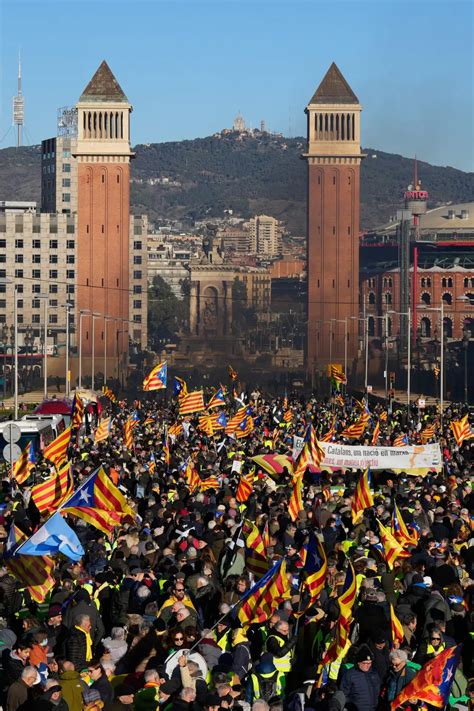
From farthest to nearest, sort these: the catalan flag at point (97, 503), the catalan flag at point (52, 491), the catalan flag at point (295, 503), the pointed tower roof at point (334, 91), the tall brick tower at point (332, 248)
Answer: the pointed tower roof at point (334, 91), the tall brick tower at point (332, 248), the catalan flag at point (52, 491), the catalan flag at point (295, 503), the catalan flag at point (97, 503)

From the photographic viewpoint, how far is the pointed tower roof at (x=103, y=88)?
157125mm

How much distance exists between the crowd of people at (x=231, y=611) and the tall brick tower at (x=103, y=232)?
120 meters

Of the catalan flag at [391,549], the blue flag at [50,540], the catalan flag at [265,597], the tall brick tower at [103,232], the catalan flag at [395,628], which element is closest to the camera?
the catalan flag at [265,597]

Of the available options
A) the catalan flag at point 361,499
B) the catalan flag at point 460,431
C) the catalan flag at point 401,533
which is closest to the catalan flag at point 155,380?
the catalan flag at point 460,431

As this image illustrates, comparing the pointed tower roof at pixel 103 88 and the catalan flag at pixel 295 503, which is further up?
the pointed tower roof at pixel 103 88

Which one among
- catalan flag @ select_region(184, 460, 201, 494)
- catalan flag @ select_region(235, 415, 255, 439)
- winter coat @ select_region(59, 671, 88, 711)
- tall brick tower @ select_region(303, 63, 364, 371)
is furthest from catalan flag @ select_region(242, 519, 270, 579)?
tall brick tower @ select_region(303, 63, 364, 371)

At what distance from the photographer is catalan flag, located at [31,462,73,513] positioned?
25484 millimetres

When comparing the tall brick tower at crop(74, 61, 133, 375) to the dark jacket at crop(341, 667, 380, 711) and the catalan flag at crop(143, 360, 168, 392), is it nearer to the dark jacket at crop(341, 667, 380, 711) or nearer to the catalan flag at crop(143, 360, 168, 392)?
the catalan flag at crop(143, 360, 168, 392)

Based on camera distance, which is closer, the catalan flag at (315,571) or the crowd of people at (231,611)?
the crowd of people at (231,611)

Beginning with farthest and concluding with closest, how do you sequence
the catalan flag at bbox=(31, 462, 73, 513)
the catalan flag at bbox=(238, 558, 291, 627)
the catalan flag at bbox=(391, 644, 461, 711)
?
1. the catalan flag at bbox=(31, 462, 73, 513)
2. the catalan flag at bbox=(238, 558, 291, 627)
3. the catalan flag at bbox=(391, 644, 461, 711)

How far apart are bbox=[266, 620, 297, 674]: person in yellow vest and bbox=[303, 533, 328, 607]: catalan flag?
4.98ft

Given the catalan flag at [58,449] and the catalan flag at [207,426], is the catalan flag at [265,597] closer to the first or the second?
the catalan flag at [58,449]

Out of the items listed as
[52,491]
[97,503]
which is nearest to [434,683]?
[97,503]

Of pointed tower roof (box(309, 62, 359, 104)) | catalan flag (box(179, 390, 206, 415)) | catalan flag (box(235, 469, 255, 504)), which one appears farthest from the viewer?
pointed tower roof (box(309, 62, 359, 104))
